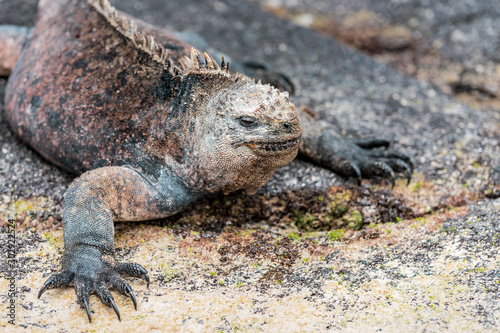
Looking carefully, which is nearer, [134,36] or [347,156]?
[134,36]

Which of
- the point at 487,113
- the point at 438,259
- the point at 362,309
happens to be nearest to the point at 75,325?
the point at 362,309

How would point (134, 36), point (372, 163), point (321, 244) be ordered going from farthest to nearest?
point (372, 163) < point (134, 36) < point (321, 244)

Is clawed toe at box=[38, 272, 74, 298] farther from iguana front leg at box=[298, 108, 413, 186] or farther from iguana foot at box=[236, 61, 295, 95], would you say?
iguana foot at box=[236, 61, 295, 95]

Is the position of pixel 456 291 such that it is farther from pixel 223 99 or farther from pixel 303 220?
pixel 223 99

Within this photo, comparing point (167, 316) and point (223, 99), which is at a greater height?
point (223, 99)

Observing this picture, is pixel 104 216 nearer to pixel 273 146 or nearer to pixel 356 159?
pixel 273 146

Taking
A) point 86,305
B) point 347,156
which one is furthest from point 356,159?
point 86,305

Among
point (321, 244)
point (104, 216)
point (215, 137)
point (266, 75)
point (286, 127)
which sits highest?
Answer: point (286, 127)

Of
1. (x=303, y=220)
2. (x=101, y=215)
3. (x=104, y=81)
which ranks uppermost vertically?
(x=104, y=81)
